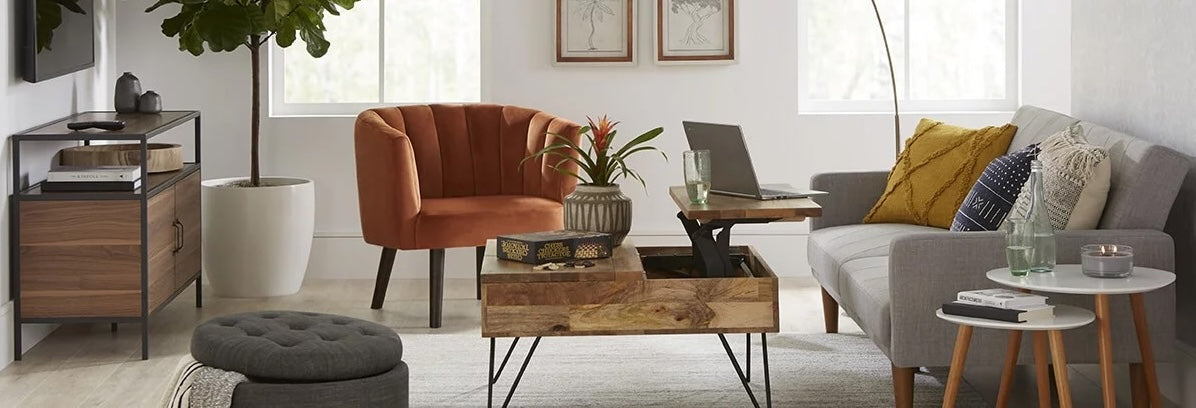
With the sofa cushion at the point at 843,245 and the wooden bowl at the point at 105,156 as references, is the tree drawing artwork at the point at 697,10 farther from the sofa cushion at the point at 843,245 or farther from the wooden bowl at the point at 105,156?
the wooden bowl at the point at 105,156

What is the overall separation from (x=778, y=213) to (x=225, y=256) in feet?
9.19

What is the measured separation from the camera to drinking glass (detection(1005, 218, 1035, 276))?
333 centimetres

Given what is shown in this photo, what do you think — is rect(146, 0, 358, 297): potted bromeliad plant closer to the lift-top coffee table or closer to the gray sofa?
the lift-top coffee table

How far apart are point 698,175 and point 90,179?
2.08m

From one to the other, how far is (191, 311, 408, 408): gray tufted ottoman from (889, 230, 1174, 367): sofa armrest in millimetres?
1246

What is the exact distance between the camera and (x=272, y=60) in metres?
6.30

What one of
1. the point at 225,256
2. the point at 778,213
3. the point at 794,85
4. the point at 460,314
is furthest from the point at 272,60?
the point at 778,213

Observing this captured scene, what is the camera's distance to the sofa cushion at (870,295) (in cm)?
367

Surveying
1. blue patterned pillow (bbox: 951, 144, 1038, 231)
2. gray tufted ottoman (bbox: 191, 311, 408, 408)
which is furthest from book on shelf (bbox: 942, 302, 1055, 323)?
gray tufted ottoman (bbox: 191, 311, 408, 408)

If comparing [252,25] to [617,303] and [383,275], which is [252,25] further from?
[617,303]

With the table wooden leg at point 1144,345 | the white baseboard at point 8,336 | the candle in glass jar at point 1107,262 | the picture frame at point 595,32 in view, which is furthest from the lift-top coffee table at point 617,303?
the picture frame at point 595,32

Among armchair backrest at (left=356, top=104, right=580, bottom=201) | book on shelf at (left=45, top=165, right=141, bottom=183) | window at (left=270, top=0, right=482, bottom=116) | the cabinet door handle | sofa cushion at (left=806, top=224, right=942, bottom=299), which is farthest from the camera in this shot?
window at (left=270, top=0, right=482, bottom=116)

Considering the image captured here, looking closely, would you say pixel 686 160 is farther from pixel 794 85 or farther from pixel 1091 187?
pixel 794 85

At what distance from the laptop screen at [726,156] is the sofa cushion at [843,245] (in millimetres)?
465
